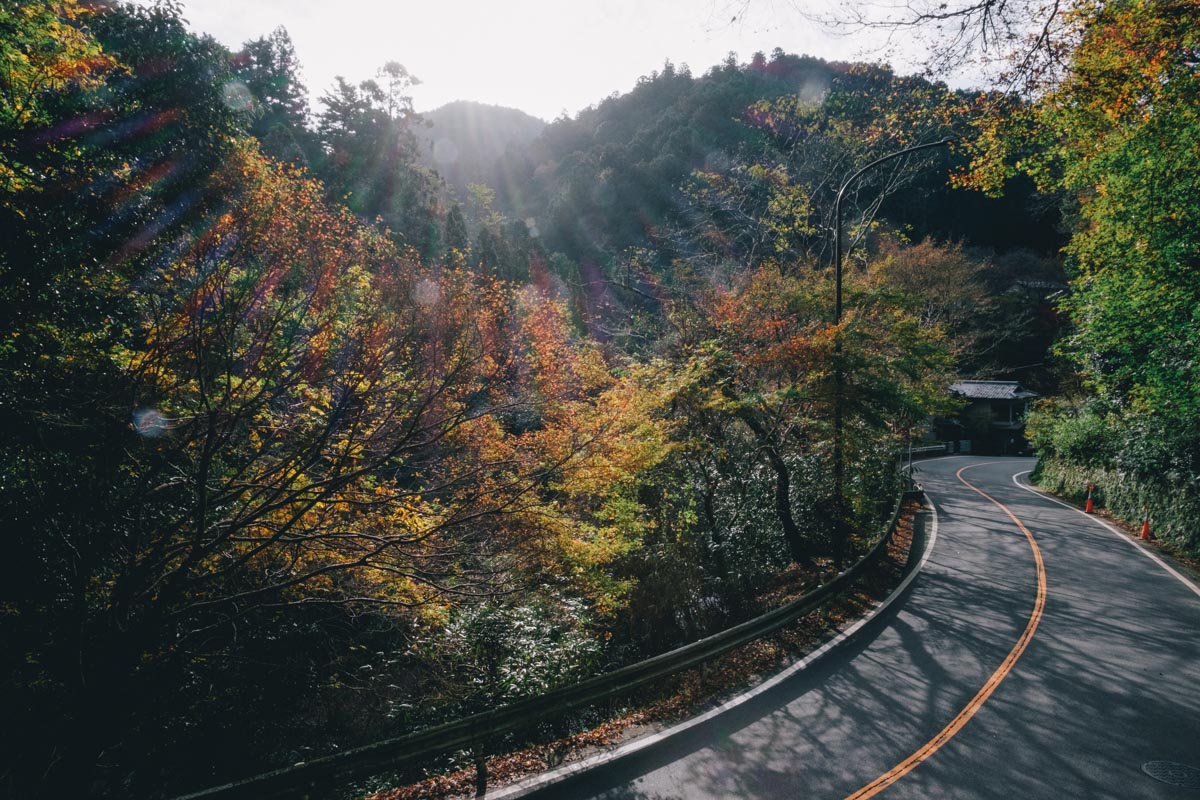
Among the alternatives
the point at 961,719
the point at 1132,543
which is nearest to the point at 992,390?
the point at 1132,543

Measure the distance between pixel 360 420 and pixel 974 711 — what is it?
8.95 m

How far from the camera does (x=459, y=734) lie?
6066 millimetres

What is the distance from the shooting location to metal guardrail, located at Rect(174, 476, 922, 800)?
16.7ft

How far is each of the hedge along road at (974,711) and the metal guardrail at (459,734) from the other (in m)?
0.83

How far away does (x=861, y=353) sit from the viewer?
14.3 meters

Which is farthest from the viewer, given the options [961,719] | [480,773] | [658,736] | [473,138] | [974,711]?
[473,138]

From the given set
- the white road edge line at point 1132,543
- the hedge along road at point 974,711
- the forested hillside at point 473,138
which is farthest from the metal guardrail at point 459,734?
the forested hillside at point 473,138

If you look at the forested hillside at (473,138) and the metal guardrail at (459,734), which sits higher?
the forested hillside at (473,138)

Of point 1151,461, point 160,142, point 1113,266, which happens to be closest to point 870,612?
point 1113,266

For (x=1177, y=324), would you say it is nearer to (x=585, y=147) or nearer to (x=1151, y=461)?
(x=1151, y=461)

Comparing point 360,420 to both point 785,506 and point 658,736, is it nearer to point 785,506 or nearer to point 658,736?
point 658,736

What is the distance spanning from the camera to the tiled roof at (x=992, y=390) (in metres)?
50.4

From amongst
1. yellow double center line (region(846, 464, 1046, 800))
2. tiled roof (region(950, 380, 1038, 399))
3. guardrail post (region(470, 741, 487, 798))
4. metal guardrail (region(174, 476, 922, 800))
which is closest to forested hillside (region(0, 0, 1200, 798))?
metal guardrail (region(174, 476, 922, 800))

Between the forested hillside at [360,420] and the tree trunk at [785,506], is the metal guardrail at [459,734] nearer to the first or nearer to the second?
the forested hillside at [360,420]
